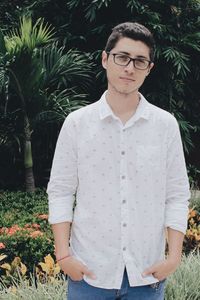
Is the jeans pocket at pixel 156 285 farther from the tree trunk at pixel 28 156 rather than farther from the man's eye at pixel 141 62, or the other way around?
the tree trunk at pixel 28 156

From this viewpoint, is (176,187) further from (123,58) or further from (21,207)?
(21,207)

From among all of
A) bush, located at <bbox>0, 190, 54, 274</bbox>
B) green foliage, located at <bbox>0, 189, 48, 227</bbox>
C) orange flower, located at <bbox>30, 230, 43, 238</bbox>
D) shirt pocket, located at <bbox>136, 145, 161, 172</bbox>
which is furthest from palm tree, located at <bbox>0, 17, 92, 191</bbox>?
shirt pocket, located at <bbox>136, 145, 161, 172</bbox>

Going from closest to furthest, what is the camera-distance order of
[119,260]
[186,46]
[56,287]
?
[119,260]
[56,287]
[186,46]

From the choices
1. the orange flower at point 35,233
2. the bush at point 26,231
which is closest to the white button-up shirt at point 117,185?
the bush at point 26,231

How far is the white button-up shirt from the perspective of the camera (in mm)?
1770

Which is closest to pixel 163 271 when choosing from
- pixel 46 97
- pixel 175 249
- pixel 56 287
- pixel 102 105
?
pixel 175 249

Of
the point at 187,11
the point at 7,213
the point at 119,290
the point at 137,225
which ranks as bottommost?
the point at 7,213

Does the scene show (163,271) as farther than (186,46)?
No

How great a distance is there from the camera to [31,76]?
6.24 meters

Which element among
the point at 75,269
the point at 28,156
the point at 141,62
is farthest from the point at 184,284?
the point at 28,156

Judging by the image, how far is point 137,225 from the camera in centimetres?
177

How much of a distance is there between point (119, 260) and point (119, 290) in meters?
0.10

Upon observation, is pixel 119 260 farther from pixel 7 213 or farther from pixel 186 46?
pixel 186 46

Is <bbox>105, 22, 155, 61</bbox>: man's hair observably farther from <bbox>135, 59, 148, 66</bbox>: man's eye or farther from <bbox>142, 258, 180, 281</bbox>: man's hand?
<bbox>142, 258, 180, 281</bbox>: man's hand
